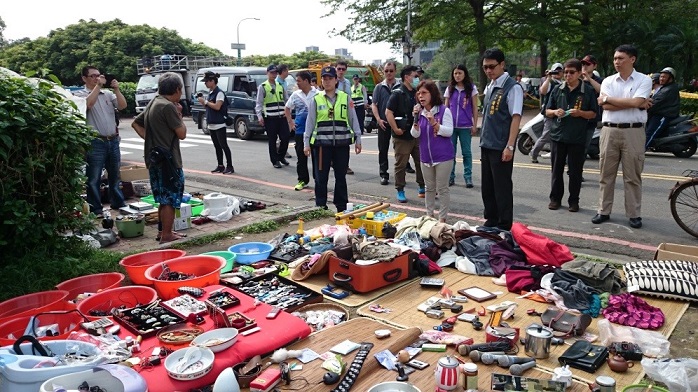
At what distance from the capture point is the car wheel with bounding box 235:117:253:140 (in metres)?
17.1

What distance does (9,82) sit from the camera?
16.2 ft

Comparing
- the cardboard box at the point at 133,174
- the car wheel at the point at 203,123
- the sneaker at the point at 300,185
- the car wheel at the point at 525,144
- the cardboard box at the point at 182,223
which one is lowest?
the cardboard box at the point at 182,223

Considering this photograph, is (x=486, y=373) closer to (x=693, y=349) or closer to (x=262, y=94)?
(x=693, y=349)

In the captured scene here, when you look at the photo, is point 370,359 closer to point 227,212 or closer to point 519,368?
point 519,368

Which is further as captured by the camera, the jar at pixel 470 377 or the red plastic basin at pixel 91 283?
the red plastic basin at pixel 91 283

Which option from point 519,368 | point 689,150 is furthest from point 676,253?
point 689,150

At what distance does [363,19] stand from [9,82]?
893 inches

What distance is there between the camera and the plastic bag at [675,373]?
3.05 m

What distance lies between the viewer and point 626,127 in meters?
6.53

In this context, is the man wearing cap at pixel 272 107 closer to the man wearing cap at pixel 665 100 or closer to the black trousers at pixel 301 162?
the black trousers at pixel 301 162

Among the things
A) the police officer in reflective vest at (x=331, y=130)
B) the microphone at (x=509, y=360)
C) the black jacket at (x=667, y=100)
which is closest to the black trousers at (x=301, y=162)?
the police officer in reflective vest at (x=331, y=130)

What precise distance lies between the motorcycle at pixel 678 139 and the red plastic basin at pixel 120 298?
36.9 feet

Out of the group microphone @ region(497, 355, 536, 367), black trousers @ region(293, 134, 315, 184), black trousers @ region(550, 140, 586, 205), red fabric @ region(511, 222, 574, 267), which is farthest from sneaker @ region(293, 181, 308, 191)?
microphone @ region(497, 355, 536, 367)

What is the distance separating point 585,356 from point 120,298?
3.64m
